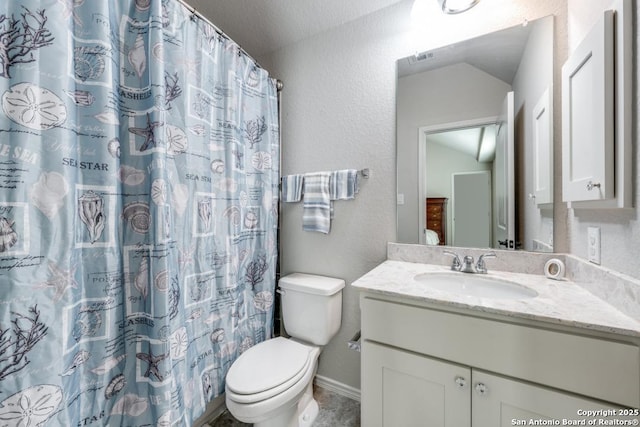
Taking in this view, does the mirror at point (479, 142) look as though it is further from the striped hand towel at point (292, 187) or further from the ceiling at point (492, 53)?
the striped hand towel at point (292, 187)

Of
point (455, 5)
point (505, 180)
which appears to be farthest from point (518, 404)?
point (455, 5)

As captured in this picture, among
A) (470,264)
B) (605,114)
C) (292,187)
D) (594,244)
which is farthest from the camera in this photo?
(292,187)

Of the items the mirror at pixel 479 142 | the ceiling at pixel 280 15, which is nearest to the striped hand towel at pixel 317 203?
the mirror at pixel 479 142

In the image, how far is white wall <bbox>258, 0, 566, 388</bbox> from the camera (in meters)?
1.48

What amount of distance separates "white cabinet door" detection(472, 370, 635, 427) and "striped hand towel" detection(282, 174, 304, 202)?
1.30 metres

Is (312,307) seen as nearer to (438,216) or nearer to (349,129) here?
(438,216)

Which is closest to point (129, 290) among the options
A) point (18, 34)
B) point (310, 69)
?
point (18, 34)

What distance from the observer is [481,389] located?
2.75ft

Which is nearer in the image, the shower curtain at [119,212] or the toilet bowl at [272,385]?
the shower curtain at [119,212]

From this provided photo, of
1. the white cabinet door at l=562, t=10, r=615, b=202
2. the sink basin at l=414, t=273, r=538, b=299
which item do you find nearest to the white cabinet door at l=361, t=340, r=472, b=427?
the sink basin at l=414, t=273, r=538, b=299

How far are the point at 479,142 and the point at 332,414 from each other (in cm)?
172

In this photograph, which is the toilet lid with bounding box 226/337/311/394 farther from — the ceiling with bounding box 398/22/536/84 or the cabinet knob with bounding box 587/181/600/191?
the ceiling with bounding box 398/22/536/84

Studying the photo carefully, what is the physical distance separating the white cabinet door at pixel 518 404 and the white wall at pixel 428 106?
0.74m

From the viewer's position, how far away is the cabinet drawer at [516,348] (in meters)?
0.68
